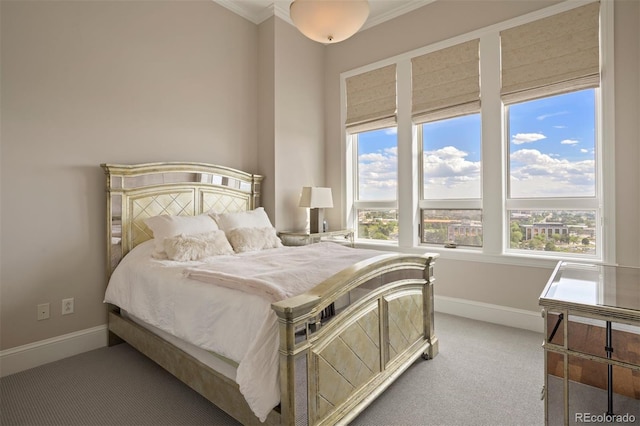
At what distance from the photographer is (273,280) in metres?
1.72

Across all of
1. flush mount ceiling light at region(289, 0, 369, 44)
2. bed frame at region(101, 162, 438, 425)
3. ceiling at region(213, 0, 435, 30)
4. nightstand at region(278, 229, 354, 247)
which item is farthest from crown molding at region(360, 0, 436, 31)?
bed frame at region(101, 162, 438, 425)

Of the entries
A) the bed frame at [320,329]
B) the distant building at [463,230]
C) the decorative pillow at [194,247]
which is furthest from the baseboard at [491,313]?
the decorative pillow at [194,247]

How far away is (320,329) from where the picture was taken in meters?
1.54

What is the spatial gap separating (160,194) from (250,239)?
96 centimetres

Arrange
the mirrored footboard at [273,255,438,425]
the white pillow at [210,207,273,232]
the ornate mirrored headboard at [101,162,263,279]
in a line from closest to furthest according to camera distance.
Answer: the mirrored footboard at [273,255,438,425], the ornate mirrored headboard at [101,162,263,279], the white pillow at [210,207,273,232]

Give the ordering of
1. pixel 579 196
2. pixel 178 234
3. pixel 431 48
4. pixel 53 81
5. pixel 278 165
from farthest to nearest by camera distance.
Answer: pixel 278 165, pixel 431 48, pixel 579 196, pixel 178 234, pixel 53 81

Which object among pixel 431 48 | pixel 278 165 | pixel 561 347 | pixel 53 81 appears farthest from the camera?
pixel 278 165

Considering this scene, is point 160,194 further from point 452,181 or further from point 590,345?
point 590,345

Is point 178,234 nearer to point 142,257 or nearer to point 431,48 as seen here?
point 142,257

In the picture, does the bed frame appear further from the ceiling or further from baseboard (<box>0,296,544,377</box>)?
the ceiling

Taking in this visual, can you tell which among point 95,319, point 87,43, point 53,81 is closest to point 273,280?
point 95,319

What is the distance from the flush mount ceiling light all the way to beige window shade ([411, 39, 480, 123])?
185cm

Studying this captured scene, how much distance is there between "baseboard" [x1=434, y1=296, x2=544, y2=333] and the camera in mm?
3068

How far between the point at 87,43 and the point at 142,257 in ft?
5.93
